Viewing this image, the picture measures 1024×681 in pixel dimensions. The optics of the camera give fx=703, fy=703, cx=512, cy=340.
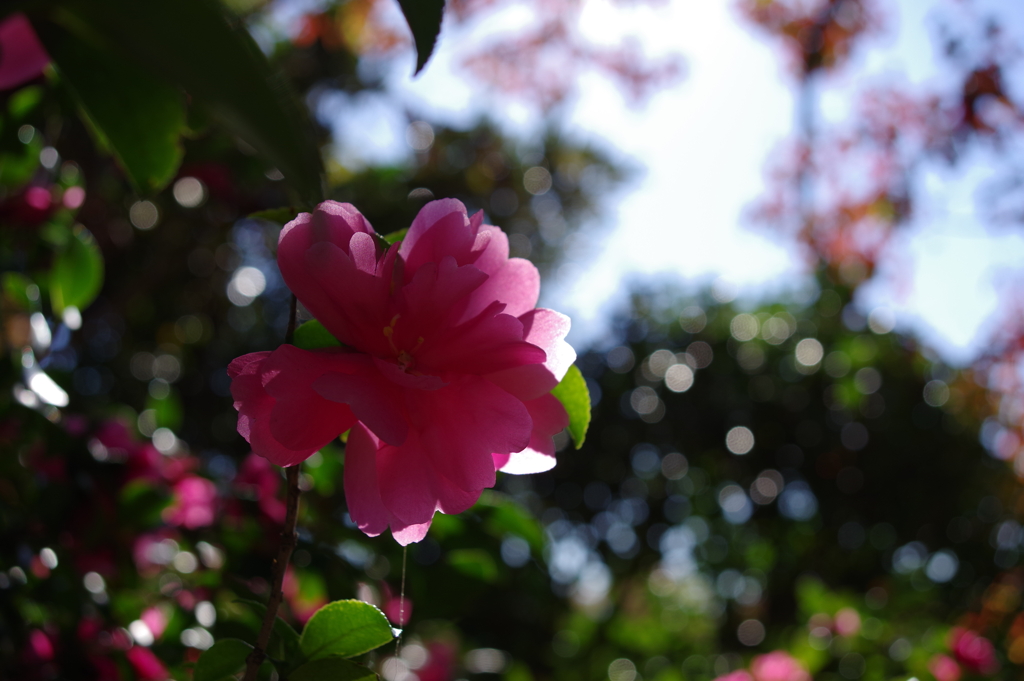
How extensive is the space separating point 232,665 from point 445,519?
0.35 meters

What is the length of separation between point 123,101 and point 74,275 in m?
0.73

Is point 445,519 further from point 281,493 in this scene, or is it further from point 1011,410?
point 1011,410

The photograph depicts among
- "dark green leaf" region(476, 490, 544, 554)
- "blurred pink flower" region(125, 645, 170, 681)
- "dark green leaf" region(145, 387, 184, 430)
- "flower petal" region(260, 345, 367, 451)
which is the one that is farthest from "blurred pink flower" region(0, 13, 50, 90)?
"dark green leaf" region(145, 387, 184, 430)

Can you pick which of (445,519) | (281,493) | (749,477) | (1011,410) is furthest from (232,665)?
(1011,410)

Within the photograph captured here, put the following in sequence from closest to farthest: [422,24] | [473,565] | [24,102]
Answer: [422,24] < [473,565] < [24,102]

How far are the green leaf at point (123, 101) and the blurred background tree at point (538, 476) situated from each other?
0.23 m

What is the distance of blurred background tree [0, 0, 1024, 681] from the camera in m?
0.92

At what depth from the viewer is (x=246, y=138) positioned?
0.76ft

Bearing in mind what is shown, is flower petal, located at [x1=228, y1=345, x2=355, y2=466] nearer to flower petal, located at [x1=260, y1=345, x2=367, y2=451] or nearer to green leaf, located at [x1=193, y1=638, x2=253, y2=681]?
flower petal, located at [x1=260, y1=345, x2=367, y2=451]

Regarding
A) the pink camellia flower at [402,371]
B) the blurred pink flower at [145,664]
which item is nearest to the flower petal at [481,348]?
the pink camellia flower at [402,371]

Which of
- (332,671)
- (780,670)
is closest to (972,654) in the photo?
(780,670)

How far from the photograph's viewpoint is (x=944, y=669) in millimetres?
1530

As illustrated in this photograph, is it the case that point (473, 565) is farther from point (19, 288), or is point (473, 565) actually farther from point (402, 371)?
point (19, 288)

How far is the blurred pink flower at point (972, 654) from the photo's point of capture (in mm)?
1592
